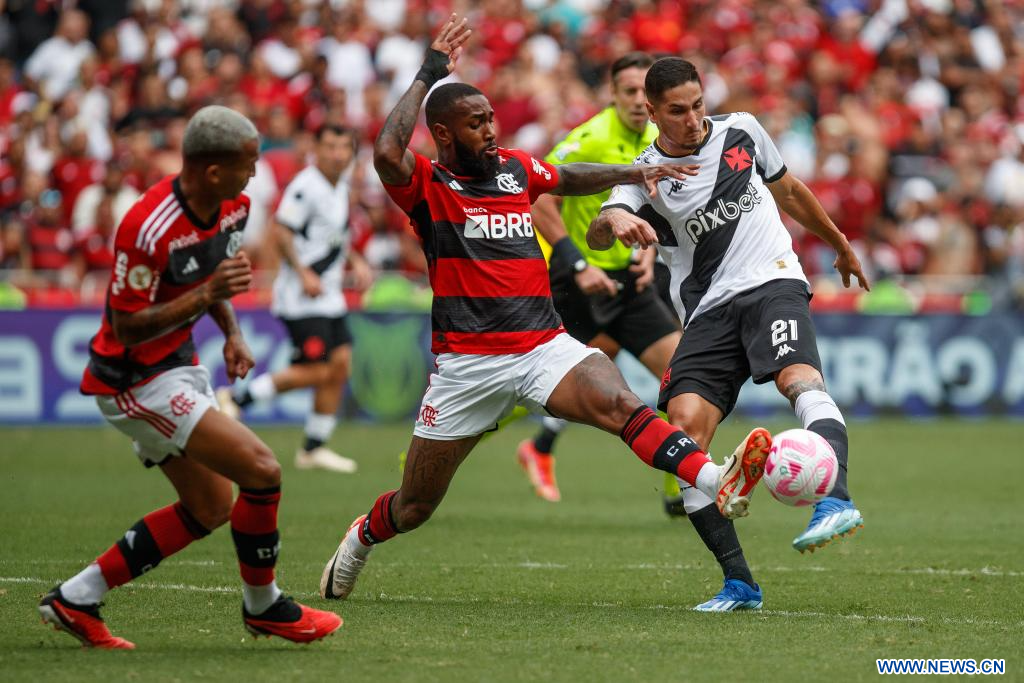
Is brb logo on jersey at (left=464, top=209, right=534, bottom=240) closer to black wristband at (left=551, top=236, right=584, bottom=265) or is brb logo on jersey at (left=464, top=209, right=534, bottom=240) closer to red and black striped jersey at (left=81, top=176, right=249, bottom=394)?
red and black striped jersey at (left=81, top=176, right=249, bottom=394)

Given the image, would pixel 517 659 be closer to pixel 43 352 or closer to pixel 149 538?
pixel 149 538

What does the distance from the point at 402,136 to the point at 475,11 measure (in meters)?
17.1

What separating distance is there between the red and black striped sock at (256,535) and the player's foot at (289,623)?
0.13 meters

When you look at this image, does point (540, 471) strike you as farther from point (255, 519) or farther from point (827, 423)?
point (255, 519)

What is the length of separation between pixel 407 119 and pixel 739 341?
204 centimetres

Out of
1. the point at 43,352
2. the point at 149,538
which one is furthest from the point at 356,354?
the point at 149,538

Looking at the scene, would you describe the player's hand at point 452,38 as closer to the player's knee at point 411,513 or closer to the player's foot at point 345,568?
the player's knee at point 411,513

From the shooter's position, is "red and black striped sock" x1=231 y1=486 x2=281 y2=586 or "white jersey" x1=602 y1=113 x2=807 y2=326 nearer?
"red and black striped sock" x1=231 y1=486 x2=281 y2=586

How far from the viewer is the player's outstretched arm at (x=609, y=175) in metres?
7.36

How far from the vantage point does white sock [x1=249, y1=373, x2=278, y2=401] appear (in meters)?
14.1

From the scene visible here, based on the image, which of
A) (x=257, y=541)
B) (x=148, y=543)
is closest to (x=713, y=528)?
(x=257, y=541)

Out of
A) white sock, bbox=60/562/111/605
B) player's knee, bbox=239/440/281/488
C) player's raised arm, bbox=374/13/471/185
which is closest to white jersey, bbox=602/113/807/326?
player's raised arm, bbox=374/13/471/185

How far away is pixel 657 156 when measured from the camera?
25.5 ft

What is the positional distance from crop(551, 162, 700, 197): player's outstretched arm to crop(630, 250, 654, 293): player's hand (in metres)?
2.92
